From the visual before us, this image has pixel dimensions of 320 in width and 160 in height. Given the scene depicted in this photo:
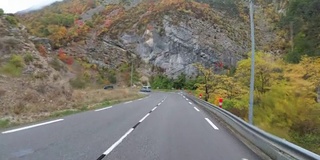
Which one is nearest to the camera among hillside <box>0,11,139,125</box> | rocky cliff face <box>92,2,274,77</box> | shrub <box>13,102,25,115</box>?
shrub <box>13,102,25,115</box>

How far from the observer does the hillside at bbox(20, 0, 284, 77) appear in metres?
106

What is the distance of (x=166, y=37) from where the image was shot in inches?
4247

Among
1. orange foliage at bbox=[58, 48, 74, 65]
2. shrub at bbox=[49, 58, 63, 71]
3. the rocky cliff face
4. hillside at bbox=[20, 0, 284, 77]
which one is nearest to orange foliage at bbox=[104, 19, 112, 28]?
hillside at bbox=[20, 0, 284, 77]

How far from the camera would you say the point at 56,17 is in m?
124

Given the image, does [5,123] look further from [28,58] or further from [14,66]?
[28,58]

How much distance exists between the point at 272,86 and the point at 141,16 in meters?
100

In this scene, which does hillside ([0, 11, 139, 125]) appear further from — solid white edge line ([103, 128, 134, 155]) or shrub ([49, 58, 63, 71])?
solid white edge line ([103, 128, 134, 155])

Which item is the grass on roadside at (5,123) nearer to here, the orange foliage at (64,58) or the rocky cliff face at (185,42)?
the orange foliage at (64,58)

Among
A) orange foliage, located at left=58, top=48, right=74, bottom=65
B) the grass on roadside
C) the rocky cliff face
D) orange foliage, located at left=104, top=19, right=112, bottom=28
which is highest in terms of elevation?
orange foliage, located at left=104, top=19, right=112, bottom=28

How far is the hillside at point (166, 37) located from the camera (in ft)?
349

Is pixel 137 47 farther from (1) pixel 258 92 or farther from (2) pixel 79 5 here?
(1) pixel 258 92

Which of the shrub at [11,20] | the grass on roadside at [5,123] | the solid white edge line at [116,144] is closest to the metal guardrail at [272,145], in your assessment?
the solid white edge line at [116,144]

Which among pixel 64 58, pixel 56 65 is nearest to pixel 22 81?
pixel 56 65

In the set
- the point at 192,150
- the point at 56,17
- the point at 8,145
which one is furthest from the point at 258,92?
the point at 56,17
